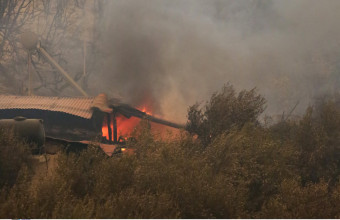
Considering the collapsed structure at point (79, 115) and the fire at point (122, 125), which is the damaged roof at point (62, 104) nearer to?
the collapsed structure at point (79, 115)

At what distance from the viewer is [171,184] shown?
345 inches

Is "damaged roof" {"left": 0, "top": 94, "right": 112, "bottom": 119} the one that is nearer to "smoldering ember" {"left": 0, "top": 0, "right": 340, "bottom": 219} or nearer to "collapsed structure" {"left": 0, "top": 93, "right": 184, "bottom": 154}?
"collapsed structure" {"left": 0, "top": 93, "right": 184, "bottom": 154}

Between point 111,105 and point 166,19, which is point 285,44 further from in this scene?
point 111,105

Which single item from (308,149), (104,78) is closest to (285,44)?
(104,78)

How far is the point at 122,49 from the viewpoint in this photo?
4056 centimetres

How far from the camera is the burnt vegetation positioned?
7.54 metres

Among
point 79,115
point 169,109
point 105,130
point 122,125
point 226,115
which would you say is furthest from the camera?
point 169,109

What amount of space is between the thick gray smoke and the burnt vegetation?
64.7 ft

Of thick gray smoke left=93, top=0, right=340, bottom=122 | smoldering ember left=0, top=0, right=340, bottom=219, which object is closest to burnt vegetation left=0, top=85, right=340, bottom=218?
smoldering ember left=0, top=0, right=340, bottom=219

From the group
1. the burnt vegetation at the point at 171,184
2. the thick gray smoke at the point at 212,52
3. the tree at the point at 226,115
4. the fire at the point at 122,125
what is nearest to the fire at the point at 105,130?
the fire at the point at 122,125

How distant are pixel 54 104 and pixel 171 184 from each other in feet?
55.9

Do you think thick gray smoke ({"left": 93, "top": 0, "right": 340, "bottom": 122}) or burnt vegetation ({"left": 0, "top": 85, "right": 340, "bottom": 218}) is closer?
burnt vegetation ({"left": 0, "top": 85, "right": 340, "bottom": 218})

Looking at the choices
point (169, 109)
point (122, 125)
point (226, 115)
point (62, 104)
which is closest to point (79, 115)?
point (62, 104)

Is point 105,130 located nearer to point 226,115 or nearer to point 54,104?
point 54,104
